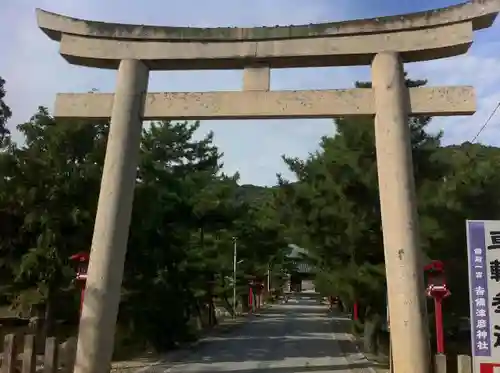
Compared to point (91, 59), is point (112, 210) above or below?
below

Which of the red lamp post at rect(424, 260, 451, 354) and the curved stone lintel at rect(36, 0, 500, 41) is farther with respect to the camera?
the red lamp post at rect(424, 260, 451, 354)

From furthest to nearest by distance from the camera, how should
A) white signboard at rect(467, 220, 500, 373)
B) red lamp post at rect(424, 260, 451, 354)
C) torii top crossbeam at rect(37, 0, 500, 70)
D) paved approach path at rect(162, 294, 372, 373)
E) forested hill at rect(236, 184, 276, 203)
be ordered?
forested hill at rect(236, 184, 276, 203)
paved approach path at rect(162, 294, 372, 373)
red lamp post at rect(424, 260, 451, 354)
torii top crossbeam at rect(37, 0, 500, 70)
white signboard at rect(467, 220, 500, 373)

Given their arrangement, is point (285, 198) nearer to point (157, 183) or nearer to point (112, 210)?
point (157, 183)

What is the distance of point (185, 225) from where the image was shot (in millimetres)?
19922

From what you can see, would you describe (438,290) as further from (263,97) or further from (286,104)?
(263,97)

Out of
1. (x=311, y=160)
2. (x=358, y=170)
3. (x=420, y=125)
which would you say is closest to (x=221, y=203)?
(x=311, y=160)

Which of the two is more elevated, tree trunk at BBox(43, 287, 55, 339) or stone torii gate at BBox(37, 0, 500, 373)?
stone torii gate at BBox(37, 0, 500, 373)

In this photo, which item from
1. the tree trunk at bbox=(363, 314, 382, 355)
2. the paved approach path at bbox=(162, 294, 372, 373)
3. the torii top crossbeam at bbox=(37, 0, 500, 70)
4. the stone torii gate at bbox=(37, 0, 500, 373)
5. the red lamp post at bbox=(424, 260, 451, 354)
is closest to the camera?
the stone torii gate at bbox=(37, 0, 500, 373)

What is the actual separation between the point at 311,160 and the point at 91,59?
1249 cm

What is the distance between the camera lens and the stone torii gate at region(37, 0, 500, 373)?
9.23 m

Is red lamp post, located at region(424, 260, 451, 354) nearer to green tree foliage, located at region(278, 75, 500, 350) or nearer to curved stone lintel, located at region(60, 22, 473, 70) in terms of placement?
green tree foliage, located at region(278, 75, 500, 350)

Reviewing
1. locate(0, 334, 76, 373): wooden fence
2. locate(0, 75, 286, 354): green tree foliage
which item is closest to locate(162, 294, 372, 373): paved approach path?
locate(0, 75, 286, 354): green tree foliage

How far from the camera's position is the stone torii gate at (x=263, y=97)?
9.23 m

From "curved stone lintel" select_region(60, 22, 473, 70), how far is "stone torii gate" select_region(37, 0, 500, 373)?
2cm
